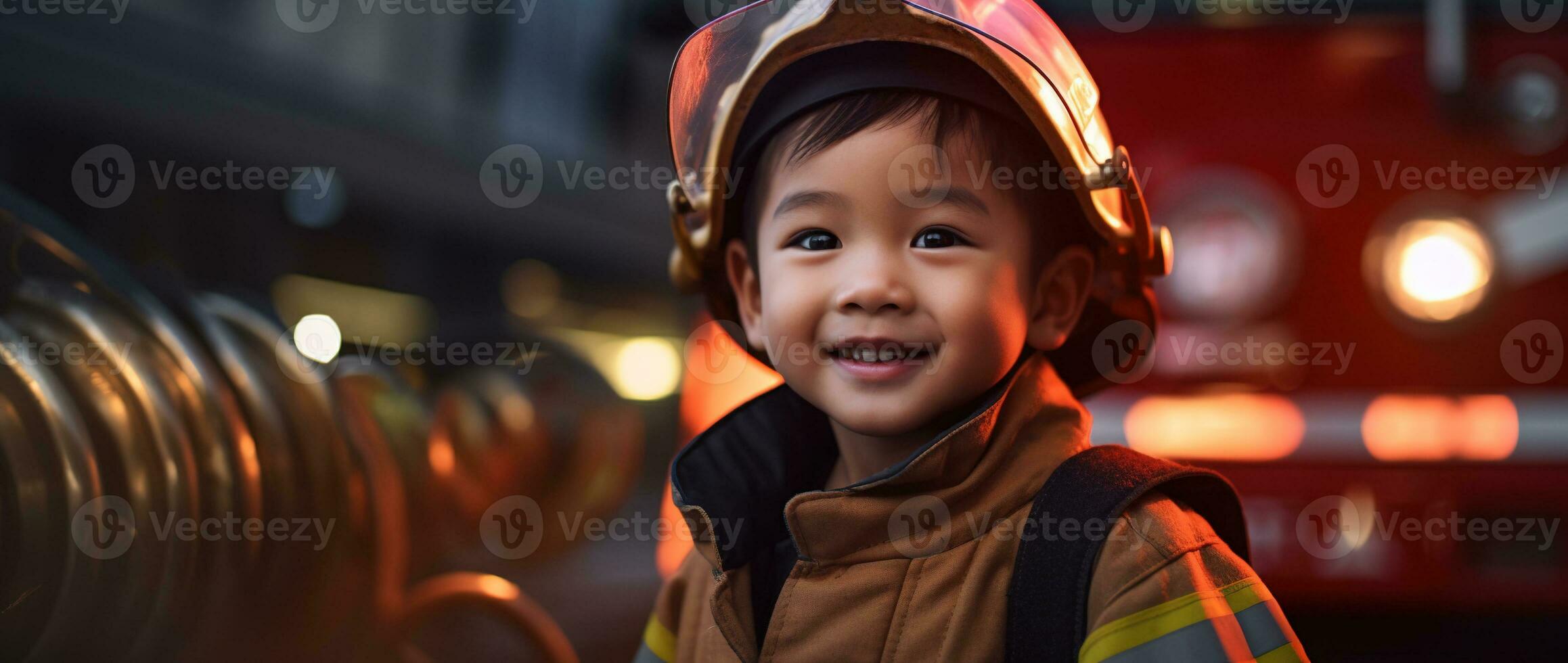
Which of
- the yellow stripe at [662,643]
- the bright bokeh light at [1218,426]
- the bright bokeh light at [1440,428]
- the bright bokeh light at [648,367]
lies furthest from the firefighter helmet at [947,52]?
the bright bokeh light at [648,367]

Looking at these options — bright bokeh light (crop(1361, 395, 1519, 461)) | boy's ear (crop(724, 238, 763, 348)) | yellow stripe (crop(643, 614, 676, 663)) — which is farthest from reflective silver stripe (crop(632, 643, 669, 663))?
bright bokeh light (crop(1361, 395, 1519, 461))

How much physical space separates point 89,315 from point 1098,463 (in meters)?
1.05

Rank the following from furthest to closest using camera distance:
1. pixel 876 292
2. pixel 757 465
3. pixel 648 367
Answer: pixel 648 367 < pixel 757 465 < pixel 876 292

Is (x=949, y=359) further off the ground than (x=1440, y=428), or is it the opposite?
(x=949, y=359)

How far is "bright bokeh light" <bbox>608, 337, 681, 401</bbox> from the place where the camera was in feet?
11.5

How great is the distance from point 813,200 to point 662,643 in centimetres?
56

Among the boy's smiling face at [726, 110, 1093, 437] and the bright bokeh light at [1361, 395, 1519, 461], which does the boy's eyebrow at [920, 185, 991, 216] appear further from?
the bright bokeh light at [1361, 395, 1519, 461]

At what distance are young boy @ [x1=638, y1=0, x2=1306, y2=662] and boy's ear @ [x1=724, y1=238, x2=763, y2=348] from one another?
2.8 inches

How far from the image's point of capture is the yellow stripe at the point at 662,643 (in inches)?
50.0

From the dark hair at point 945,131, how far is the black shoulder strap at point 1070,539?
0.71 feet

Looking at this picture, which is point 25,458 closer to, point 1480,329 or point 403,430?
point 403,430

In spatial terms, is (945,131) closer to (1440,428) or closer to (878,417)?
(878,417)

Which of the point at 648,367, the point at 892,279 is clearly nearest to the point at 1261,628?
the point at 892,279

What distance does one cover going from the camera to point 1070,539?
0.96 metres
